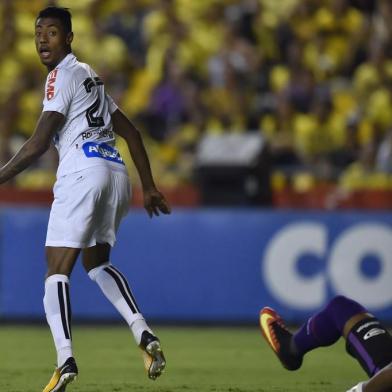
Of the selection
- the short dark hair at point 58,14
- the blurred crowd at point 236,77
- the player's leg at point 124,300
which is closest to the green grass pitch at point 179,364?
the player's leg at point 124,300

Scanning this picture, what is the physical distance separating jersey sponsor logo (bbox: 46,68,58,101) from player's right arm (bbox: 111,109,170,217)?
20.9 inches

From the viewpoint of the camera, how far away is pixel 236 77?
1367 cm

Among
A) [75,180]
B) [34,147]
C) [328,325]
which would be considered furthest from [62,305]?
[328,325]

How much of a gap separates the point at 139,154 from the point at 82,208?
2.30 ft

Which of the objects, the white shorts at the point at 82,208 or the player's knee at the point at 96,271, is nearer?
the white shorts at the point at 82,208

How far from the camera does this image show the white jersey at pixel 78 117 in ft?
20.2

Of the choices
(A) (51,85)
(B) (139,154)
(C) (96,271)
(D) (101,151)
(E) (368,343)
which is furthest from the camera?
(B) (139,154)

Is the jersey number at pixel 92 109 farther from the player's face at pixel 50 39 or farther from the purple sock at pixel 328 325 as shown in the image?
the purple sock at pixel 328 325

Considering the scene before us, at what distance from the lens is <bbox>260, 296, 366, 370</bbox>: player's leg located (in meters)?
5.24

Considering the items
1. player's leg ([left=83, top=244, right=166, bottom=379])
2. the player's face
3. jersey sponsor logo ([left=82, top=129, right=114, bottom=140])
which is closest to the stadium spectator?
player's leg ([left=83, top=244, right=166, bottom=379])

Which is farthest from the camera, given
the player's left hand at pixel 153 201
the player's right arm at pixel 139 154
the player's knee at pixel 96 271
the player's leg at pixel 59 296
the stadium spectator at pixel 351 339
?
the player's left hand at pixel 153 201

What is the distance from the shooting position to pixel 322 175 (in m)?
12.3

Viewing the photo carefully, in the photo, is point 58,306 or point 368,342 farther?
point 58,306

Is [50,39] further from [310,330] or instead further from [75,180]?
[310,330]
